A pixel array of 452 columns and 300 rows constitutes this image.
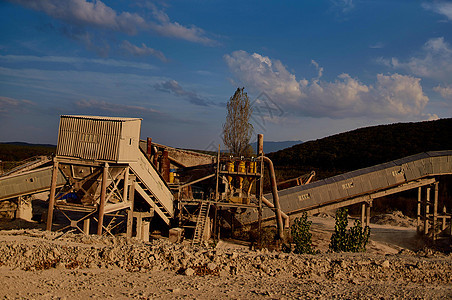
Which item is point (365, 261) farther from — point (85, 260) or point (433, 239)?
point (433, 239)

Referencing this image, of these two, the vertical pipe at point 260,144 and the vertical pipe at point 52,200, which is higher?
the vertical pipe at point 260,144

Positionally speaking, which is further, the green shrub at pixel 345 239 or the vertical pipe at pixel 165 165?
the vertical pipe at pixel 165 165

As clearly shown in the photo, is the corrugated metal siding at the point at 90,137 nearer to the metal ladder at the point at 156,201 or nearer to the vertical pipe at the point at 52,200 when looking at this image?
the vertical pipe at the point at 52,200

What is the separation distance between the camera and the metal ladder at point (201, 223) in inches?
705

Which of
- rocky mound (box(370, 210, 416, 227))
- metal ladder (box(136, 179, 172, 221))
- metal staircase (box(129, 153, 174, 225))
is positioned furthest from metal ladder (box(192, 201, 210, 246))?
rocky mound (box(370, 210, 416, 227))

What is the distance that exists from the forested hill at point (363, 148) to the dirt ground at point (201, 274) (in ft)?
136

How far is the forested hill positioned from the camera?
193 ft

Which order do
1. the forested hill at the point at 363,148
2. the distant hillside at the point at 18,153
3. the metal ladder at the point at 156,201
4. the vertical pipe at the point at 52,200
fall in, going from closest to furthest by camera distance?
the vertical pipe at the point at 52,200, the metal ladder at the point at 156,201, the forested hill at the point at 363,148, the distant hillside at the point at 18,153

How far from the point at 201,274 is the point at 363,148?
62286 mm

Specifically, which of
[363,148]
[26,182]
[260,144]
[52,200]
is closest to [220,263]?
[52,200]

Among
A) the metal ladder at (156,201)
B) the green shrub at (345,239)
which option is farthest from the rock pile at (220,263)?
the metal ladder at (156,201)

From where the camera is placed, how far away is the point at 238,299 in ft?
→ 28.1

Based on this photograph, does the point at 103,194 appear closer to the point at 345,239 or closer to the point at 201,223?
the point at 201,223

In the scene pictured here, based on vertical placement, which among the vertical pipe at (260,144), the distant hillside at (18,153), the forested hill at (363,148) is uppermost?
the forested hill at (363,148)
